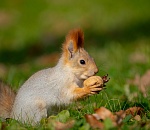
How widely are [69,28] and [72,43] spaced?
18.5 feet

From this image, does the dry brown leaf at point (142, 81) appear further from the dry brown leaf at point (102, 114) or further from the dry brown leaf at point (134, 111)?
the dry brown leaf at point (102, 114)

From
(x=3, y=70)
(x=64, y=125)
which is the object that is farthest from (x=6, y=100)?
(x=3, y=70)

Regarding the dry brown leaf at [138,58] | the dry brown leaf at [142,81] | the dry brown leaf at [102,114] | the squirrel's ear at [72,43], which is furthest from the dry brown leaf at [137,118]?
the dry brown leaf at [138,58]

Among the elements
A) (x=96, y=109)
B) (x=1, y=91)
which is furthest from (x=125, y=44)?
(x=96, y=109)

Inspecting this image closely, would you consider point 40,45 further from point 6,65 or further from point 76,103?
point 76,103

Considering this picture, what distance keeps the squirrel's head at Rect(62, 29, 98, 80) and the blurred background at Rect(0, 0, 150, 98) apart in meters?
1.73

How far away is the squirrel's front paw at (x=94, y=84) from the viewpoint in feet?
13.4

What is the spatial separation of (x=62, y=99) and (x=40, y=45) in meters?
5.05

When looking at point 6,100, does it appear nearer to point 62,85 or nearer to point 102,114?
point 62,85

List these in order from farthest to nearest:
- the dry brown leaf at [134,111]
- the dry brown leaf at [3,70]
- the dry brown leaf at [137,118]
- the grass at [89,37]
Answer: the dry brown leaf at [3,70] < the grass at [89,37] < the dry brown leaf at [134,111] < the dry brown leaf at [137,118]

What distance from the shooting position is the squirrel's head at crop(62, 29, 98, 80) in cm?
415

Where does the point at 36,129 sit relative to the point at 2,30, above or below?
below

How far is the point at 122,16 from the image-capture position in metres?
9.98

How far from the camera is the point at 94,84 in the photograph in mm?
4066
